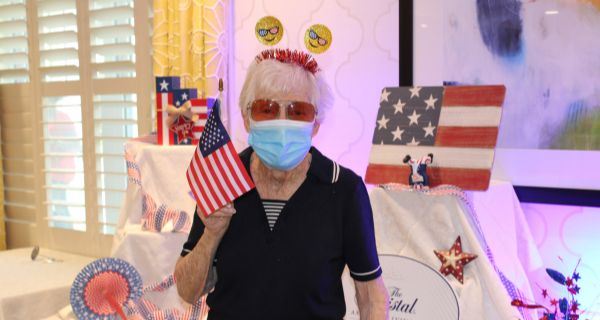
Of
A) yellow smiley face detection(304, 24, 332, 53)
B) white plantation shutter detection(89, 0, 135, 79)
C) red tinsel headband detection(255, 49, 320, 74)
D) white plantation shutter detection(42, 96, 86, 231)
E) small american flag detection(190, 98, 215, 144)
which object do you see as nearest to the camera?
red tinsel headband detection(255, 49, 320, 74)

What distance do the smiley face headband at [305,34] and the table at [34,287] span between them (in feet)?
5.49

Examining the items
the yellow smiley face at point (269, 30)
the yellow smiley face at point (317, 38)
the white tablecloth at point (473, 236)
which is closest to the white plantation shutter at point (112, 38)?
the yellow smiley face at point (269, 30)

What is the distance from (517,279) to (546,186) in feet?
1.53

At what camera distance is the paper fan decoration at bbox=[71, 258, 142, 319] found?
6.06 feet

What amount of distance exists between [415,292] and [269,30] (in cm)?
167

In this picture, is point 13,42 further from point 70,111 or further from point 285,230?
point 285,230

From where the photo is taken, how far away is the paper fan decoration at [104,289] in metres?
1.85

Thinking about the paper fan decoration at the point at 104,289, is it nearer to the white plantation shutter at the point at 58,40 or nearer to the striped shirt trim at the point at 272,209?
the striped shirt trim at the point at 272,209

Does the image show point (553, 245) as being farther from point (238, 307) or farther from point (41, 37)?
point (41, 37)

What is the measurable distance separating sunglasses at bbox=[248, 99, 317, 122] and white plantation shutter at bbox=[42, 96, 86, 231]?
2.79 metres

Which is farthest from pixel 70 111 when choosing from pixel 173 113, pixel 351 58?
pixel 351 58

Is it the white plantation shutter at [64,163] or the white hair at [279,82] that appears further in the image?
the white plantation shutter at [64,163]

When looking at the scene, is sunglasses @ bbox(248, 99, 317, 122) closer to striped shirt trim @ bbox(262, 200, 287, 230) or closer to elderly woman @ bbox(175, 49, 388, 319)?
elderly woman @ bbox(175, 49, 388, 319)

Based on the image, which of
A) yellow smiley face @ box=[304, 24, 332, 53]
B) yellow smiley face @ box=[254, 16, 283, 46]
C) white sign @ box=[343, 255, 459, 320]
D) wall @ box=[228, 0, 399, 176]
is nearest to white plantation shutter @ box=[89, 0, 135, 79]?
yellow smiley face @ box=[254, 16, 283, 46]
